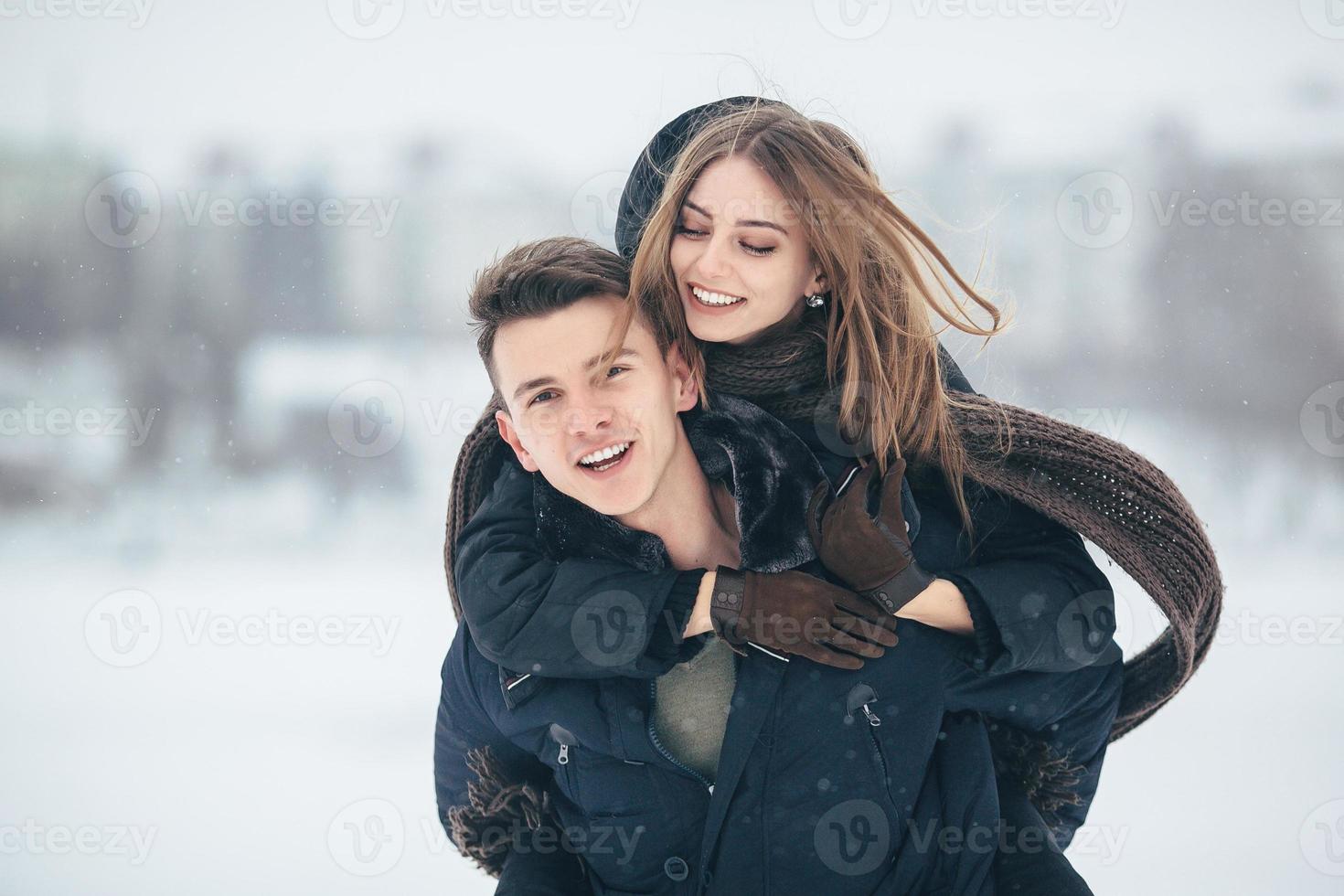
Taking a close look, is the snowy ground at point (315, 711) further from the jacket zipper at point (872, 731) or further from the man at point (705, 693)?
the jacket zipper at point (872, 731)

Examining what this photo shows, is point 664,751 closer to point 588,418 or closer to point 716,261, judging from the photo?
point 588,418

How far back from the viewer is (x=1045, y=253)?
3.61m

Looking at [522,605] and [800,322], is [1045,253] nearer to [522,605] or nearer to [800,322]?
[800,322]

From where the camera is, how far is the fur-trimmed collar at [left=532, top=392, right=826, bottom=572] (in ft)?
5.32

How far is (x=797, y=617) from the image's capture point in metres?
1.54

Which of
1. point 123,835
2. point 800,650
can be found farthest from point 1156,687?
point 123,835

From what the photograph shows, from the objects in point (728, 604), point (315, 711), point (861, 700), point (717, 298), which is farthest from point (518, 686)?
point (315, 711)

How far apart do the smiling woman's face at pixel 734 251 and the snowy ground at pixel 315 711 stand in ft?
5.50

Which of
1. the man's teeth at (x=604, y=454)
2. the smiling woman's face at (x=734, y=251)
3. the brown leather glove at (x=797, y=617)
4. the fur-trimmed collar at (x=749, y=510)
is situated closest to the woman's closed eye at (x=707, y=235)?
the smiling woman's face at (x=734, y=251)

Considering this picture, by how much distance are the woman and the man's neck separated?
5.8 inches

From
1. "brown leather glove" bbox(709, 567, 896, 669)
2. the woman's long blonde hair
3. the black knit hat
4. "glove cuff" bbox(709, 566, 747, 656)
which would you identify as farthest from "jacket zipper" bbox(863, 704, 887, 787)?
the black knit hat

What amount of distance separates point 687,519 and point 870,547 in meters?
0.32

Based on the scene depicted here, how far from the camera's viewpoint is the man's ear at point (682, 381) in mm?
1758

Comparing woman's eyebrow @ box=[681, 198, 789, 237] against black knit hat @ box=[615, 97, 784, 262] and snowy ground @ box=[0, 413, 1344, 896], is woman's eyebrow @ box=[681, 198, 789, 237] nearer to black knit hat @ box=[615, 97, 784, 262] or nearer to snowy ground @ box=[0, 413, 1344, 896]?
black knit hat @ box=[615, 97, 784, 262]
